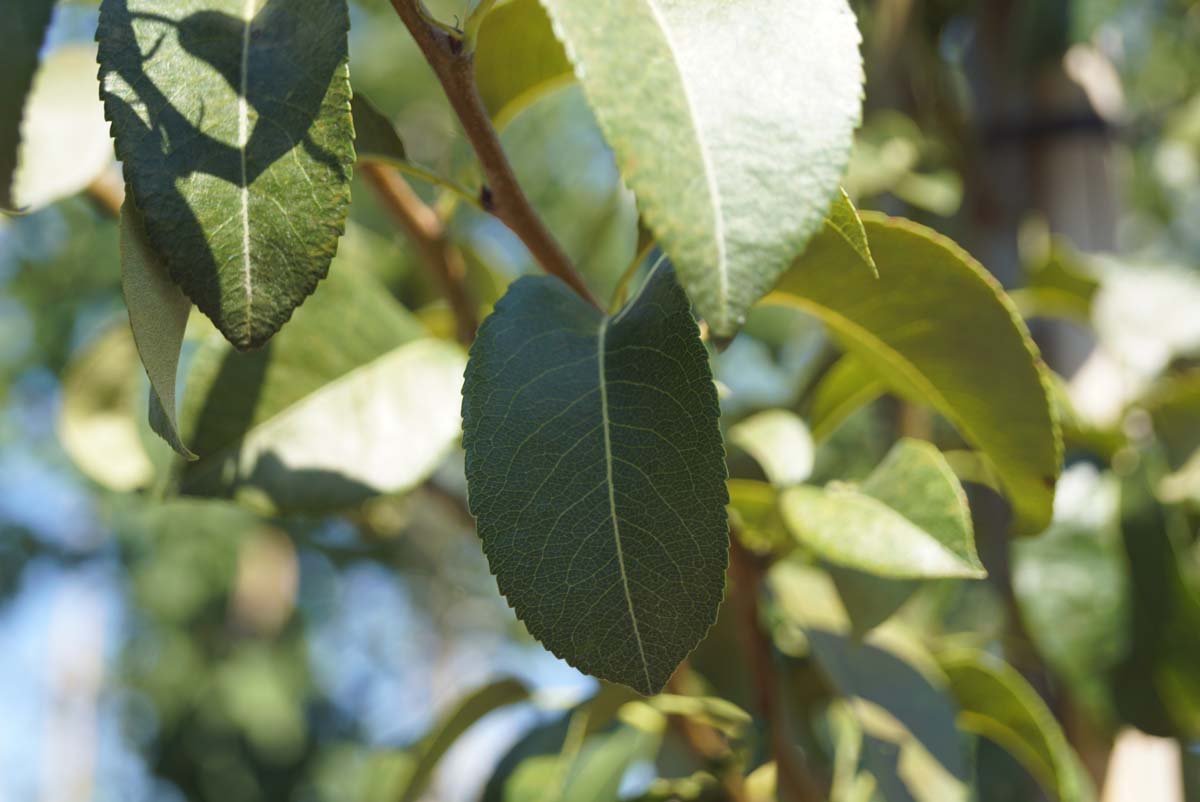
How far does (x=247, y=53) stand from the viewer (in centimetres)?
38

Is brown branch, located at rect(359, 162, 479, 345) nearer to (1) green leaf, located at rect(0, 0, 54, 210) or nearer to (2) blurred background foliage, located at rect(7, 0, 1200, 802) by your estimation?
(2) blurred background foliage, located at rect(7, 0, 1200, 802)

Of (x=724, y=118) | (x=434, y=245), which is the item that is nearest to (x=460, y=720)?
(x=434, y=245)

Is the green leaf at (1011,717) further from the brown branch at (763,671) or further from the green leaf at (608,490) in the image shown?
the green leaf at (608,490)

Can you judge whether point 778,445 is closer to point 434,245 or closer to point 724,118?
point 434,245

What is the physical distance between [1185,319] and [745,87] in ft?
2.45

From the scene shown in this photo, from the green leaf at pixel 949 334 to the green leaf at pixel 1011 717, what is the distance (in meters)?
0.21

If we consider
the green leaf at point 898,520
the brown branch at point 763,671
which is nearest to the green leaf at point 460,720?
the brown branch at point 763,671

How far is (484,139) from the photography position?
439 millimetres

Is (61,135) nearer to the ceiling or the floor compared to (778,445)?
nearer to the ceiling

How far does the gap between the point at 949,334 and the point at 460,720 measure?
0.44m

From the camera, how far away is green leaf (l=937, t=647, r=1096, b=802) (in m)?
0.71

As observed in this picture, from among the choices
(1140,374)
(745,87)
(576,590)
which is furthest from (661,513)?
(1140,374)

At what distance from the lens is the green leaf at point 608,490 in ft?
1.21

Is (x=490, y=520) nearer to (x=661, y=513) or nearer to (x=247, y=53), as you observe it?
(x=661, y=513)
